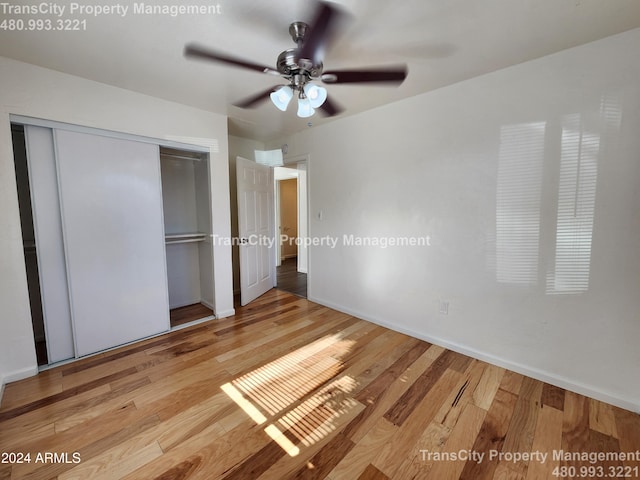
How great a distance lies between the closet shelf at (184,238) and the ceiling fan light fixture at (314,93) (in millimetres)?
2509

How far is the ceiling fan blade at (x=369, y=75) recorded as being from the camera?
1.50 meters

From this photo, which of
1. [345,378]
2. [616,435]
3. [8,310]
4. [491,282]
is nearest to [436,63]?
[491,282]

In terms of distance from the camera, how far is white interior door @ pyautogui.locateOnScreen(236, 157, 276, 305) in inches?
140

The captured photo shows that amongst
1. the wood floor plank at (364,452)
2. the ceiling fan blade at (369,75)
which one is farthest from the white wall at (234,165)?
the wood floor plank at (364,452)

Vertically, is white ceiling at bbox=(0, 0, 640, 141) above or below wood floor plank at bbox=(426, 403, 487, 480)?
above

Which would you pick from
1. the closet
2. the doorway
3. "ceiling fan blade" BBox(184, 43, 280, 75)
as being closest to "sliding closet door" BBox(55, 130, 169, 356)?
the closet

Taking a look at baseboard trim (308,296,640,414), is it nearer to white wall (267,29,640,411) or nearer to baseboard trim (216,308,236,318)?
white wall (267,29,640,411)

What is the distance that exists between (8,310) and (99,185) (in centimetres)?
116

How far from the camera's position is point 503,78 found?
207cm

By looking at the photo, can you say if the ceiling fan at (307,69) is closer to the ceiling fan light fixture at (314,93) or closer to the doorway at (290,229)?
the ceiling fan light fixture at (314,93)

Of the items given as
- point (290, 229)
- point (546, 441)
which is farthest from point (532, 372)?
point (290, 229)

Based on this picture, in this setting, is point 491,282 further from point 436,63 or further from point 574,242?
point 436,63

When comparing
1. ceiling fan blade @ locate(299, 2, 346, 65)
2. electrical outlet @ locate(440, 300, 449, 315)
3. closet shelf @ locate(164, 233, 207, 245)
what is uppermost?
ceiling fan blade @ locate(299, 2, 346, 65)

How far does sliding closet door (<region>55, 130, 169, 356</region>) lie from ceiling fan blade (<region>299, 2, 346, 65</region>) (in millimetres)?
2001
